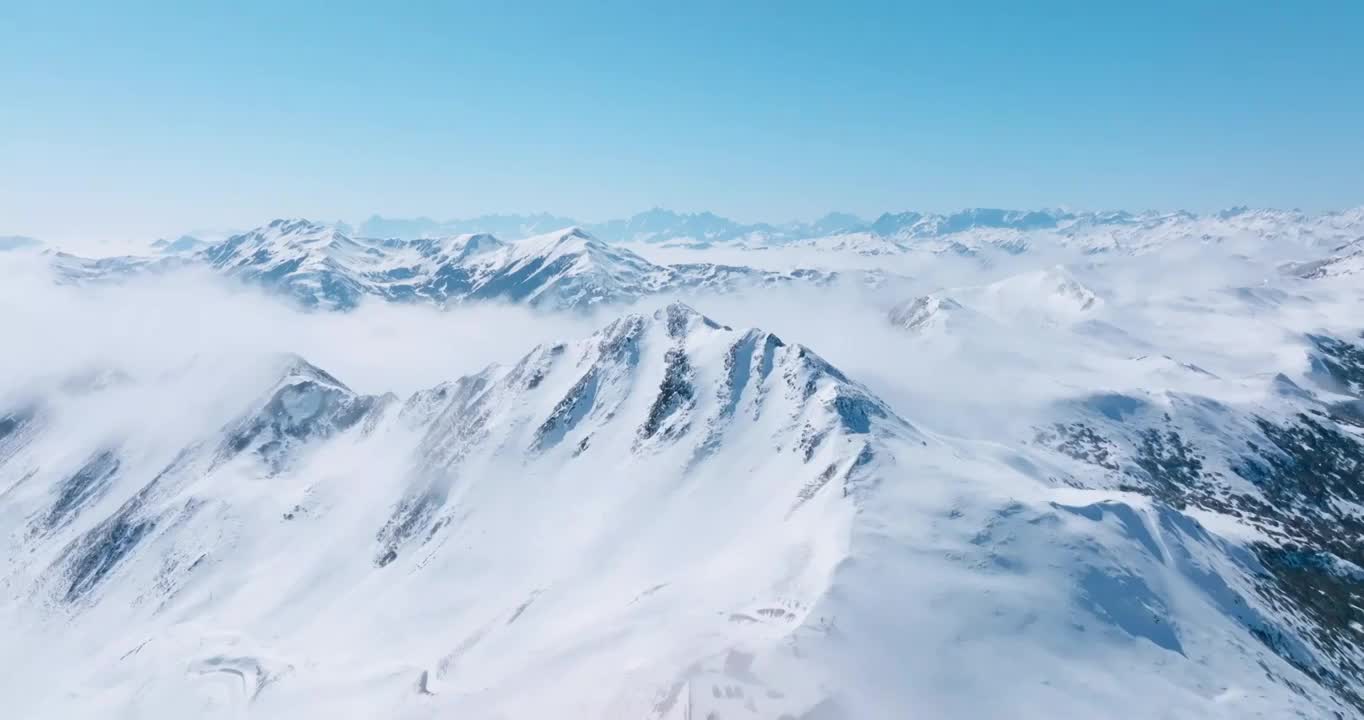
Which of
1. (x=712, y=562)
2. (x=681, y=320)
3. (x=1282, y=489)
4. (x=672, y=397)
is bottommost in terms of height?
(x=1282, y=489)

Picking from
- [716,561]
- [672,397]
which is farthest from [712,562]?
[672,397]

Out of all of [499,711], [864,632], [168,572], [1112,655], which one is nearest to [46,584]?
[168,572]

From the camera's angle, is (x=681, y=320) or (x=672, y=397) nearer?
(x=672, y=397)

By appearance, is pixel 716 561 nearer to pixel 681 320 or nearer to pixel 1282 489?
pixel 681 320

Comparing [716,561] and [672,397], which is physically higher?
[672,397]

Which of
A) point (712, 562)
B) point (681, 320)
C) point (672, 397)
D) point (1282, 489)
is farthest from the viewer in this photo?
point (681, 320)

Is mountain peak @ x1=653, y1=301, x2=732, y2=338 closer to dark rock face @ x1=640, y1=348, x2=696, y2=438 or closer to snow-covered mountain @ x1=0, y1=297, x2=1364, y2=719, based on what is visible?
snow-covered mountain @ x1=0, y1=297, x2=1364, y2=719

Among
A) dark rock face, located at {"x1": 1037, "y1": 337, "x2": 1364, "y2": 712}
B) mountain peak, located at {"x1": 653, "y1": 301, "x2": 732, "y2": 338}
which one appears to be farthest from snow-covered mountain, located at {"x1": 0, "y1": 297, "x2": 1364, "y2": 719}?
mountain peak, located at {"x1": 653, "y1": 301, "x2": 732, "y2": 338}

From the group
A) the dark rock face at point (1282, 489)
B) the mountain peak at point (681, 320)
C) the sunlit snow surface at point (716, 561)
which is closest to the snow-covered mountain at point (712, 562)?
the sunlit snow surface at point (716, 561)

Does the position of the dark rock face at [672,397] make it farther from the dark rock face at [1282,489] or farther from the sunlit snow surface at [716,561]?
the dark rock face at [1282,489]
